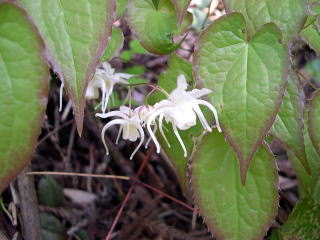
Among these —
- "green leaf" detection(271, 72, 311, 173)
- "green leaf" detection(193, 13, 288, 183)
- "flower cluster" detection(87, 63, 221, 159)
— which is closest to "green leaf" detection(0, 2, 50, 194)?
"flower cluster" detection(87, 63, 221, 159)

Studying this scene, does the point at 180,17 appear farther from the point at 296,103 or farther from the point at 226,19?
the point at 296,103

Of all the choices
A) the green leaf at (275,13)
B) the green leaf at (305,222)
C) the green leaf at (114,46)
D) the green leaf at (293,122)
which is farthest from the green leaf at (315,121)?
the green leaf at (114,46)

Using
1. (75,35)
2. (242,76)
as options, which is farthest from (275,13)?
(75,35)

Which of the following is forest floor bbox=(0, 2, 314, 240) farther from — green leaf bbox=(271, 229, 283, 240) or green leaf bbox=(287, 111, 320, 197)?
green leaf bbox=(287, 111, 320, 197)

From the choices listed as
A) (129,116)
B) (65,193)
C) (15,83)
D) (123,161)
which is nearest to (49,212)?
(65,193)

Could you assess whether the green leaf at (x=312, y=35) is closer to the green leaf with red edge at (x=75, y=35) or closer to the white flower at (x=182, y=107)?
the white flower at (x=182, y=107)

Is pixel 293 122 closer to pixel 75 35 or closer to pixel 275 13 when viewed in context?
pixel 275 13
